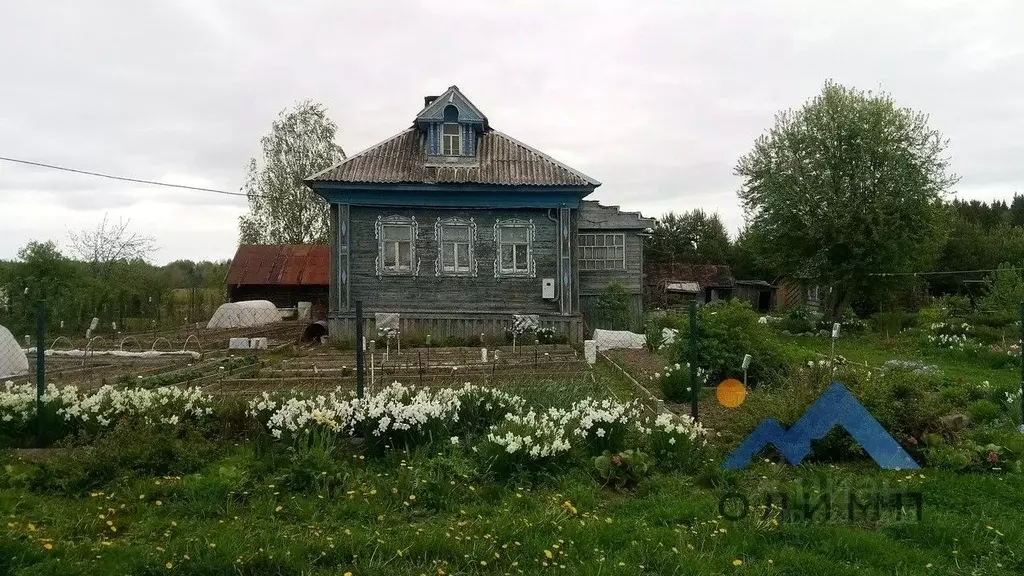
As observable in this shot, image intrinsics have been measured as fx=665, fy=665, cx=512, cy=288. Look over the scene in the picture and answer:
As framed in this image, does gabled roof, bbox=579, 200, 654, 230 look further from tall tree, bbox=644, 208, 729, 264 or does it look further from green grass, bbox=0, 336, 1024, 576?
tall tree, bbox=644, 208, 729, 264

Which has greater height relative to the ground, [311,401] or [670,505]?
[311,401]

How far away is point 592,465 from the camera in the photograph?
562cm

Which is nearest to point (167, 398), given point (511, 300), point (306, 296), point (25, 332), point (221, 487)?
point (221, 487)

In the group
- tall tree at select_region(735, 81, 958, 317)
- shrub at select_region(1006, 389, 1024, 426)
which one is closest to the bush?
shrub at select_region(1006, 389, 1024, 426)

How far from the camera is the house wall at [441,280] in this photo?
18.7 m

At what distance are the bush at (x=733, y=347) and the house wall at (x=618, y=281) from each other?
10643 millimetres

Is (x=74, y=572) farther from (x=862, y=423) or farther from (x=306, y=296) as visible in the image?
(x=306, y=296)

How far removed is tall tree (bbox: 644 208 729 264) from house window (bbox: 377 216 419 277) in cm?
3573

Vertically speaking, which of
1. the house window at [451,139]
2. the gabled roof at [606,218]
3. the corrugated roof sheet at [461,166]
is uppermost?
the house window at [451,139]

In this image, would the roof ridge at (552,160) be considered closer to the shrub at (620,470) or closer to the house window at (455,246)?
the house window at (455,246)

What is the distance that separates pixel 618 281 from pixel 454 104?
7.58m

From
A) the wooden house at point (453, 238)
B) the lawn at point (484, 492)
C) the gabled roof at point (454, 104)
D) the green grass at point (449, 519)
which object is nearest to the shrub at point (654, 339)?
the wooden house at point (453, 238)

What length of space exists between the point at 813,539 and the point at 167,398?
602 cm

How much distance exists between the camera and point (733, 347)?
10312mm
